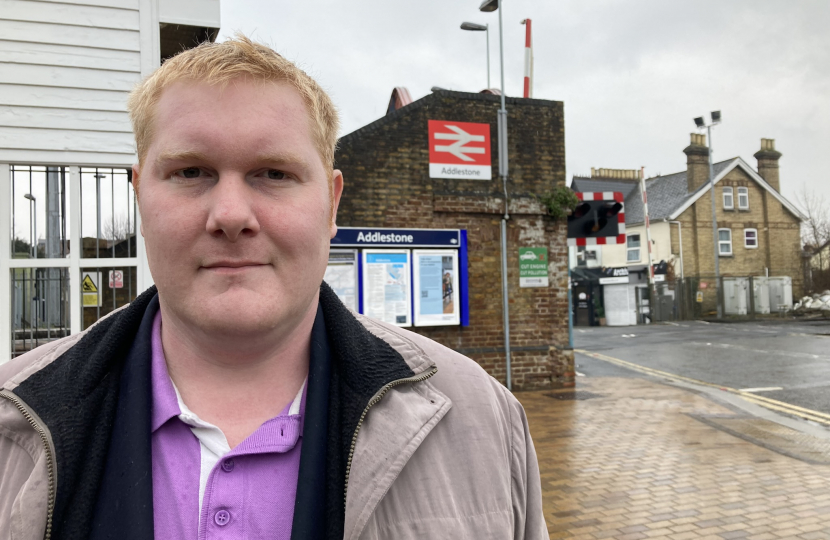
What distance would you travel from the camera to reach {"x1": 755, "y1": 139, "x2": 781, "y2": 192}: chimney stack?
36406 mm

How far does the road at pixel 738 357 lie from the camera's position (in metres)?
10.7

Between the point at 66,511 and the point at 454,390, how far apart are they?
0.85 m

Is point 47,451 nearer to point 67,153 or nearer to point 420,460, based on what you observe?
point 420,460

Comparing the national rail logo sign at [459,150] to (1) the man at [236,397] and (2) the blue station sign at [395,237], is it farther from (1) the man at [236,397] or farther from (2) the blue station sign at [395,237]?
(1) the man at [236,397]

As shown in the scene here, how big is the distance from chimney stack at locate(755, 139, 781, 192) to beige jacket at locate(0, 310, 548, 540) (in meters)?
40.7

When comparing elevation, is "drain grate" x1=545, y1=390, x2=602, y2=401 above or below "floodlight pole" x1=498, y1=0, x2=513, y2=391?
below

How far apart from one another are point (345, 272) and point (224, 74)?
8.23 m

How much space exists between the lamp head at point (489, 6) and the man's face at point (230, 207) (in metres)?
10.2

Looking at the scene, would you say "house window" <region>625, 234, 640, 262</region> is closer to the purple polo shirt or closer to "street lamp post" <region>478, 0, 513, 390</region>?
"street lamp post" <region>478, 0, 513, 390</region>

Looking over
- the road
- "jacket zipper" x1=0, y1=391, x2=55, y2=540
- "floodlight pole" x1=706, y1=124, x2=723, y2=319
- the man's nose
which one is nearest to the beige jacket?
"jacket zipper" x1=0, y1=391, x2=55, y2=540

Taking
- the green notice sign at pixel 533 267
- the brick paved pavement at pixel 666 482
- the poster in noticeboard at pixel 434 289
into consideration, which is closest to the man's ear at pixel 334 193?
the brick paved pavement at pixel 666 482

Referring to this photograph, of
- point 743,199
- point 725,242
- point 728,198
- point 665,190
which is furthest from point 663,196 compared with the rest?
point 725,242

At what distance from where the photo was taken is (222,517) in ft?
4.04

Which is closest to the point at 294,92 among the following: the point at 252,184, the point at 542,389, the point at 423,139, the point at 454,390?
the point at 252,184
